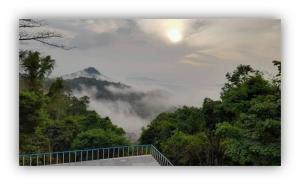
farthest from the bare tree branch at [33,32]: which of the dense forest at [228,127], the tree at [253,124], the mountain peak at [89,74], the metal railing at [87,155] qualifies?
the tree at [253,124]

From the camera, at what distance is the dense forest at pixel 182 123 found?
8.22m

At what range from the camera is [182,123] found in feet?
27.2

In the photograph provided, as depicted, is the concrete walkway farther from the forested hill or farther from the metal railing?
the forested hill

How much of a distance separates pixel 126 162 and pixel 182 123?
454 millimetres

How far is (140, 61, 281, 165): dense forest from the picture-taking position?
8.23m

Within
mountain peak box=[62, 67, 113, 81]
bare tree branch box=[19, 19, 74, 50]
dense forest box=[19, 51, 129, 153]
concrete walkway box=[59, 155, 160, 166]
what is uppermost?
bare tree branch box=[19, 19, 74, 50]

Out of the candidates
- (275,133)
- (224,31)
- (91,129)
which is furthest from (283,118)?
(91,129)

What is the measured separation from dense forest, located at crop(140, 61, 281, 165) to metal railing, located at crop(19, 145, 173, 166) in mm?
51

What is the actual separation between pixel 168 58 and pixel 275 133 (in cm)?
86

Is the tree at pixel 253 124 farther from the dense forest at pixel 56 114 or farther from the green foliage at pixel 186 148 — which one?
the dense forest at pixel 56 114

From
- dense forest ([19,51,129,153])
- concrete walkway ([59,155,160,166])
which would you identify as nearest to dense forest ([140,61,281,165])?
A: concrete walkway ([59,155,160,166])

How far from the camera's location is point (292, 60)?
8203mm

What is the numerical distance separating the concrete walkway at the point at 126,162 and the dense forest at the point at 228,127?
0.11 metres
